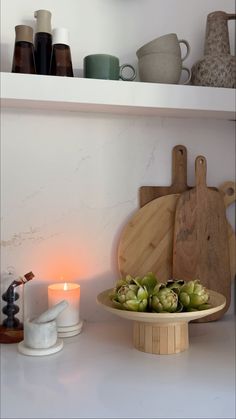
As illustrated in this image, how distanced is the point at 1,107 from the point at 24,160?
0.15 meters

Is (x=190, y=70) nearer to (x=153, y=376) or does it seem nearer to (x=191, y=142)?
(x=191, y=142)

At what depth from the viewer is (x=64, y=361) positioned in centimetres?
102

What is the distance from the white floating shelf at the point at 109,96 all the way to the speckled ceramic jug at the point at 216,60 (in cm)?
4

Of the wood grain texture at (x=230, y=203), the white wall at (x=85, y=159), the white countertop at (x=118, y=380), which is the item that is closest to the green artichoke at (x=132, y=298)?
the white countertop at (x=118, y=380)

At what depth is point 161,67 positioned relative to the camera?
1.15 m

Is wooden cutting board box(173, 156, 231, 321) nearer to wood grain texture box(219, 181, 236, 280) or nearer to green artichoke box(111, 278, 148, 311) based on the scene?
wood grain texture box(219, 181, 236, 280)

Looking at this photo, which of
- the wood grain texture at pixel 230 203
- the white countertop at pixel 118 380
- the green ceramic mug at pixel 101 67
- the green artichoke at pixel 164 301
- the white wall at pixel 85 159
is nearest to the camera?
Result: the white countertop at pixel 118 380

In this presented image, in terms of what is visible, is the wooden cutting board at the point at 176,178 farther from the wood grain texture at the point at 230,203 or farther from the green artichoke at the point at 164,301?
the green artichoke at the point at 164,301

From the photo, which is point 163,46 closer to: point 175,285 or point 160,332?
point 175,285

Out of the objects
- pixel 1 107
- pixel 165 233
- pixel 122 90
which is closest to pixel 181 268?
pixel 165 233

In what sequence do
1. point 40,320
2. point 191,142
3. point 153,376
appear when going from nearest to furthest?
point 153,376
point 40,320
point 191,142

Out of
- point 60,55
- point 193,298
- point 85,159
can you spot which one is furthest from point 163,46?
point 193,298

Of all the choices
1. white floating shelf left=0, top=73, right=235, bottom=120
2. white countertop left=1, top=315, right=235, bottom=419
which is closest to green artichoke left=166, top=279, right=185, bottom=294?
white countertop left=1, top=315, right=235, bottom=419

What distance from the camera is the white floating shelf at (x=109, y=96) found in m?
1.06
